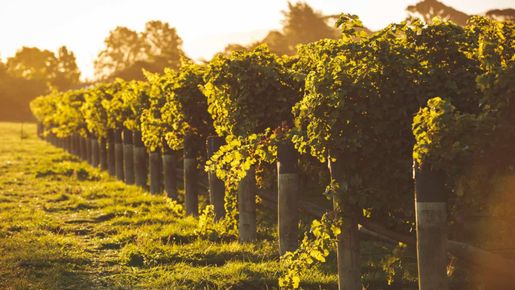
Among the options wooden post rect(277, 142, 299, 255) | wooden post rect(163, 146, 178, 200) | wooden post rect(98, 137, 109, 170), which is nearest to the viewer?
wooden post rect(277, 142, 299, 255)

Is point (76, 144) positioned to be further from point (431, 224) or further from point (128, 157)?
point (431, 224)

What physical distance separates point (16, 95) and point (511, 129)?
383 ft

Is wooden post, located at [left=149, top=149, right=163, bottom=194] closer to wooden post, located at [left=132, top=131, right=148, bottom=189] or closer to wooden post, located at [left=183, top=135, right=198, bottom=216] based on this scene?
wooden post, located at [left=132, top=131, right=148, bottom=189]

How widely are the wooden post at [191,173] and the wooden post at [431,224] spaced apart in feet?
23.5

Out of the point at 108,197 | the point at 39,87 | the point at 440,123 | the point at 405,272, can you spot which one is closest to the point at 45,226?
the point at 108,197

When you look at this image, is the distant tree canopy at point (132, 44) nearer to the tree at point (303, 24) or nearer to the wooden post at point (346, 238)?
the tree at point (303, 24)

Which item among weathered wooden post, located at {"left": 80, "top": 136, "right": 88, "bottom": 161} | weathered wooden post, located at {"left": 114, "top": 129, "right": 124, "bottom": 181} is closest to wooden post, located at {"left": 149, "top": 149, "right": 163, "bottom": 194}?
weathered wooden post, located at {"left": 114, "top": 129, "right": 124, "bottom": 181}

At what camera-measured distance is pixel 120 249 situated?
33.8ft

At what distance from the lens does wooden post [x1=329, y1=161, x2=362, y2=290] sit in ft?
22.1

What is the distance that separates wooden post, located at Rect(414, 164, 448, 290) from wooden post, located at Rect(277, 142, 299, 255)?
304 centimetres

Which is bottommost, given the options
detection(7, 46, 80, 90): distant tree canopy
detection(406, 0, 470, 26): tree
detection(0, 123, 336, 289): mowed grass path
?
detection(0, 123, 336, 289): mowed grass path

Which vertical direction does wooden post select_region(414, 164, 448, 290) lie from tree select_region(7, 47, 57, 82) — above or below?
below

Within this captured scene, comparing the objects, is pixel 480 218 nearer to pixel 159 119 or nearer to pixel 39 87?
pixel 159 119

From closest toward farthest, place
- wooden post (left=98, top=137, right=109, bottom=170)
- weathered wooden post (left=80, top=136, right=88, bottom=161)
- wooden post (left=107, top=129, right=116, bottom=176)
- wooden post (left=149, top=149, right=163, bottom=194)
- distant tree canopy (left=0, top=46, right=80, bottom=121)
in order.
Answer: wooden post (left=149, top=149, right=163, bottom=194), wooden post (left=107, top=129, right=116, bottom=176), wooden post (left=98, top=137, right=109, bottom=170), weathered wooden post (left=80, top=136, right=88, bottom=161), distant tree canopy (left=0, top=46, right=80, bottom=121)
